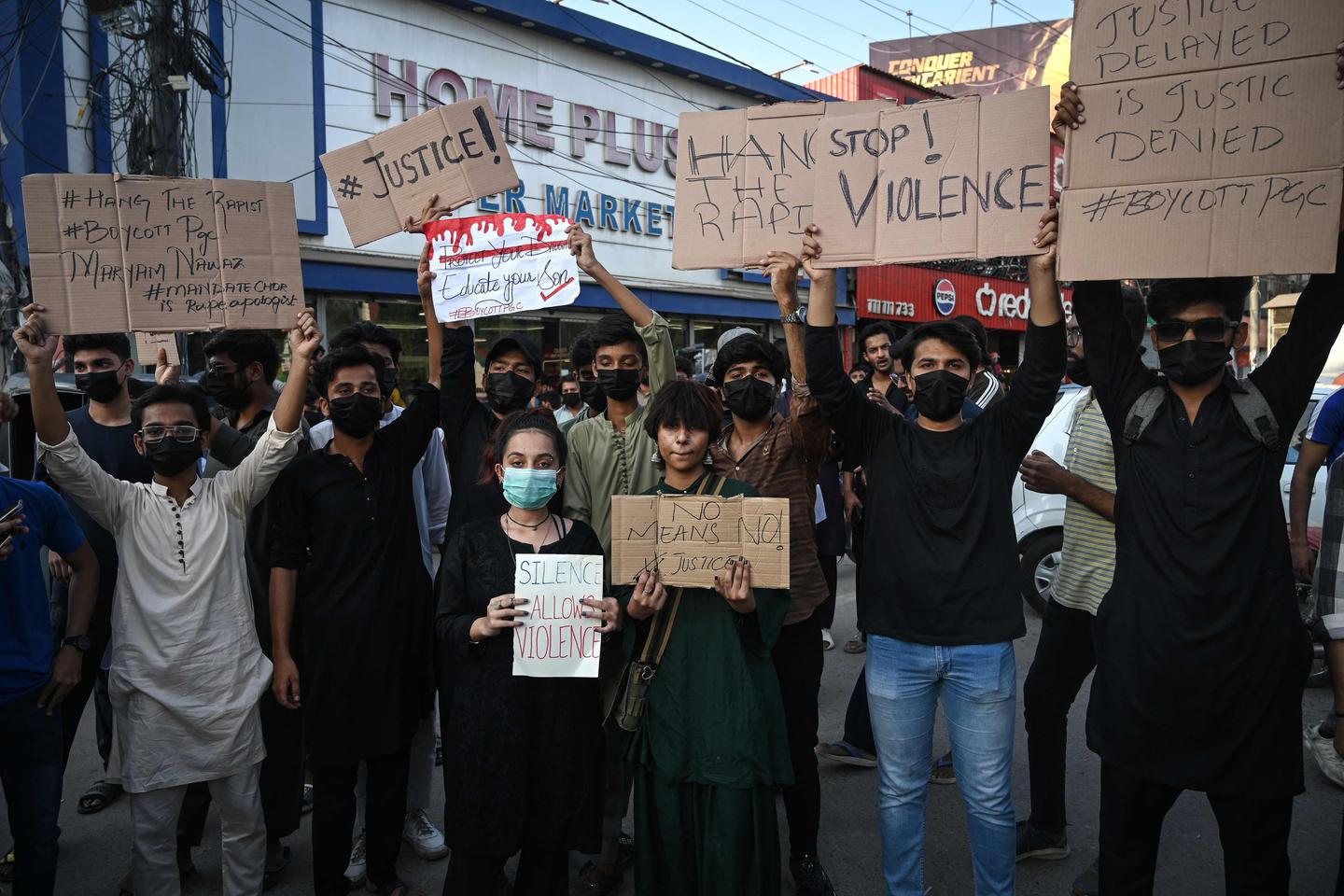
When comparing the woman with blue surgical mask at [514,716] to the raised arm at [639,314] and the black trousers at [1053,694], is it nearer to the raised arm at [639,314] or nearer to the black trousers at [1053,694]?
the raised arm at [639,314]

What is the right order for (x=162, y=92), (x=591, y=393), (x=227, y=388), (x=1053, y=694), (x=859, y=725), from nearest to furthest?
(x=1053, y=694) → (x=227, y=388) → (x=859, y=725) → (x=591, y=393) → (x=162, y=92)

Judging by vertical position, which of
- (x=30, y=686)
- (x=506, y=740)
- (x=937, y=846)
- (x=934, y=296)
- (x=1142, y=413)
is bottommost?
(x=937, y=846)

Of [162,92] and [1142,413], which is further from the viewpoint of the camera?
[162,92]

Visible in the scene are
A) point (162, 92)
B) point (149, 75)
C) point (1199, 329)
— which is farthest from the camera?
point (149, 75)

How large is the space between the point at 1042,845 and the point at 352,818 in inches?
→ 108

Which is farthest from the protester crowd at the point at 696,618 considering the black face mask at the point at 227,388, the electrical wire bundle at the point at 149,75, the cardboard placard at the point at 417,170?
the electrical wire bundle at the point at 149,75

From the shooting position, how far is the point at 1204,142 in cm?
252

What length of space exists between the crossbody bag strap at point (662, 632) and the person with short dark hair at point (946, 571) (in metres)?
0.63

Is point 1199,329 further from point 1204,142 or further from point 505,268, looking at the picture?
point 505,268

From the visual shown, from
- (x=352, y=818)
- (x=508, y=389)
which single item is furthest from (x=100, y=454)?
(x=352, y=818)

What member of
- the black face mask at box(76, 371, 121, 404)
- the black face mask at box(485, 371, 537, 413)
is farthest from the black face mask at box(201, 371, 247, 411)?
the black face mask at box(485, 371, 537, 413)

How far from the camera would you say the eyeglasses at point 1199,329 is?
2.57 meters

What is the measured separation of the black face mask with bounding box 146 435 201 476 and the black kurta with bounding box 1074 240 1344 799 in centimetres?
314

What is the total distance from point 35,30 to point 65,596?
10034 millimetres
